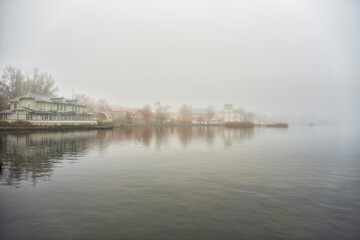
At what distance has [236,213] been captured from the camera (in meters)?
11.6

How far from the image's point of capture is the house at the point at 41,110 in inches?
2894

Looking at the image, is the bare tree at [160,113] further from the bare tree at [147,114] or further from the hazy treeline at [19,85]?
the hazy treeline at [19,85]

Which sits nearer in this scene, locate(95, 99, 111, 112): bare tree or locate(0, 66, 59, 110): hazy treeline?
locate(0, 66, 59, 110): hazy treeline

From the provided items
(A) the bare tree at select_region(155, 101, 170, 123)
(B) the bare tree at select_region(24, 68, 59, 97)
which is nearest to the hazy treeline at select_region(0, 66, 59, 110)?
(B) the bare tree at select_region(24, 68, 59, 97)

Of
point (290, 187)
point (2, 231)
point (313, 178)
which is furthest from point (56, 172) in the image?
point (313, 178)

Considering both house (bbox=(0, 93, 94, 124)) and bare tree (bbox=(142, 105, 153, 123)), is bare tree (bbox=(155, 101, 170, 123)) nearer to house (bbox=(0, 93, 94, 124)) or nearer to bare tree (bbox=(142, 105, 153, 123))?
bare tree (bbox=(142, 105, 153, 123))

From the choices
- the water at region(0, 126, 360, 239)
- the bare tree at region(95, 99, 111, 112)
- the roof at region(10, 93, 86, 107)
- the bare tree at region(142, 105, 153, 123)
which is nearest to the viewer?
the water at region(0, 126, 360, 239)

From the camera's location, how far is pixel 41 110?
7825cm

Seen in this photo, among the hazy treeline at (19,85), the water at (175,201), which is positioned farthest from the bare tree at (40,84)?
the water at (175,201)

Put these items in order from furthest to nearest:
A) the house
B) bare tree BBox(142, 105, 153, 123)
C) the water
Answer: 1. bare tree BBox(142, 105, 153, 123)
2. the house
3. the water

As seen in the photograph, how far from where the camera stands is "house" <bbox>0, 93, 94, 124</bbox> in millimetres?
73500

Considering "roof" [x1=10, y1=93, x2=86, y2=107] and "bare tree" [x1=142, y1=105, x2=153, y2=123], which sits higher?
"roof" [x1=10, y1=93, x2=86, y2=107]

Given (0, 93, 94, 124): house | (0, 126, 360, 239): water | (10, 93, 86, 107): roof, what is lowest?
(0, 126, 360, 239): water

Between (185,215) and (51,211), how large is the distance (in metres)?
6.52
